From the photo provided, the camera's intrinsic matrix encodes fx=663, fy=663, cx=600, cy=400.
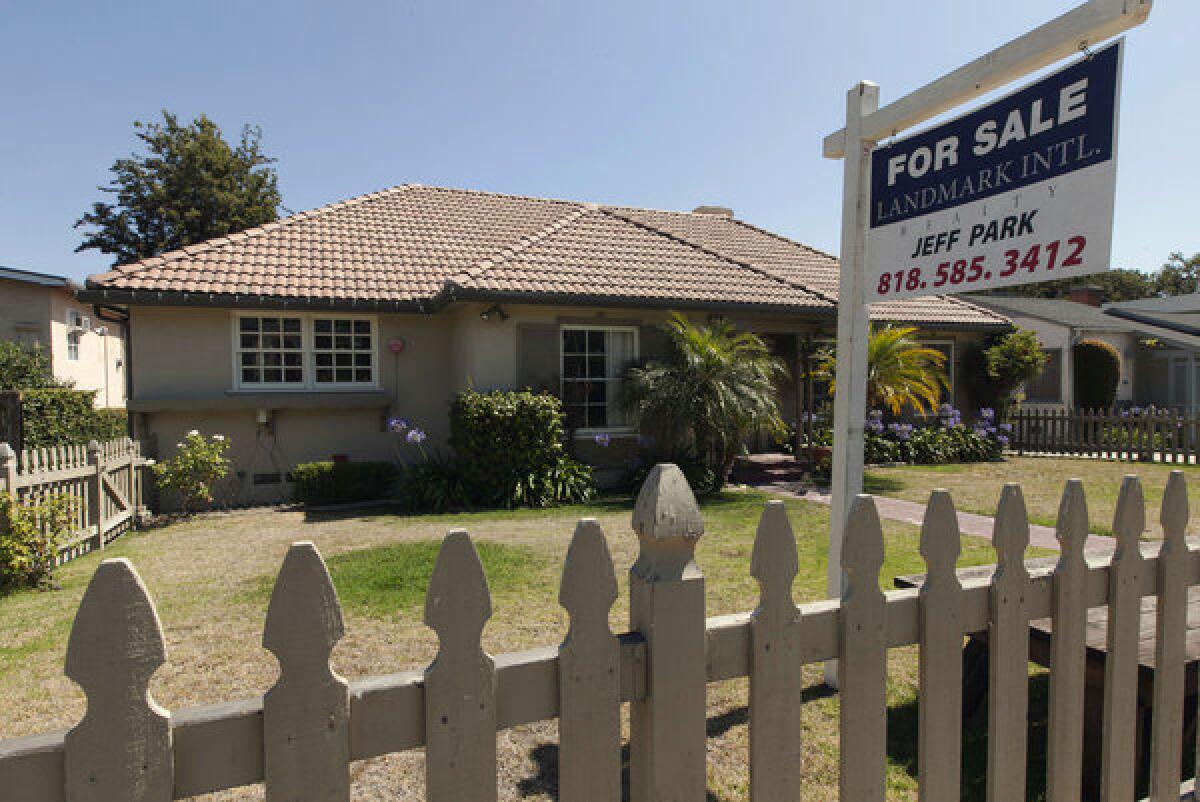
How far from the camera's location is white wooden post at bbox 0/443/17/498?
5516 millimetres

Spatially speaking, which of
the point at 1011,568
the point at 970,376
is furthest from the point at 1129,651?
the point at 970,376

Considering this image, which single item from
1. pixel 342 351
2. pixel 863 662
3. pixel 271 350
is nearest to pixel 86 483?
pixel 271 350

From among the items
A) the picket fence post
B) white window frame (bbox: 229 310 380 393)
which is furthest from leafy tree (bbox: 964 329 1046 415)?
the picket fence post

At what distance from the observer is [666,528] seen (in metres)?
1.46

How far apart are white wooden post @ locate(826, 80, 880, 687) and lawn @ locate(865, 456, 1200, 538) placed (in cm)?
541

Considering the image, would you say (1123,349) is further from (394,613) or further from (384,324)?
(394,613)

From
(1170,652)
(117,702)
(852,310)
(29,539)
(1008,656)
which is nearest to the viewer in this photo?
(117,702)

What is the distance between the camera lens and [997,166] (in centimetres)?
262

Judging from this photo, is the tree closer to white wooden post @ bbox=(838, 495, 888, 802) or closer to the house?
the house

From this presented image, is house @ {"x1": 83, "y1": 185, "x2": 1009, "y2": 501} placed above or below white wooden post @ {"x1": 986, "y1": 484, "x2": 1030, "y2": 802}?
above

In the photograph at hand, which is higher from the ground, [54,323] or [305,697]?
[54,323]

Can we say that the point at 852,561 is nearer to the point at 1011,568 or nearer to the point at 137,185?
the point at 1011,568

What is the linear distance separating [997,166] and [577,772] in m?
2.65

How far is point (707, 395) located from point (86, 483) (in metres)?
7.76
